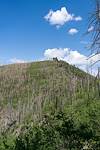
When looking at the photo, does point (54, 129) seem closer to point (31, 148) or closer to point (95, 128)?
point (31, 148)

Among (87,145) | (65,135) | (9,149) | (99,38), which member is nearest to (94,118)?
(65,135)

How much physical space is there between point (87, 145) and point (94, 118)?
5.57 meters

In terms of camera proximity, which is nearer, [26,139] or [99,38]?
[99,38]

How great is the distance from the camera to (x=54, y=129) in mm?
34094

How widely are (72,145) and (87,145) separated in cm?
206

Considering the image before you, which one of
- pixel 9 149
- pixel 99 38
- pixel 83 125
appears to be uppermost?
pixel 99 38

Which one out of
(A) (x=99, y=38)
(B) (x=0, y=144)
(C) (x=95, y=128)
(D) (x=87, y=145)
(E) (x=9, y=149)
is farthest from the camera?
(B) (x=0, y=144)

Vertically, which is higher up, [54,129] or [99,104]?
[99,104]

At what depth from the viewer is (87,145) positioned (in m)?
27.2

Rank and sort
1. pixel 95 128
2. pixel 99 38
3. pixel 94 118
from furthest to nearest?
1. pixel 94 118
2. pixel 95 128
3. pixel 99 38

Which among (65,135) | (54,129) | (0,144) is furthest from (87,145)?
(0,144)

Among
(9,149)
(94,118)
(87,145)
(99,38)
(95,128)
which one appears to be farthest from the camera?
(9,149)

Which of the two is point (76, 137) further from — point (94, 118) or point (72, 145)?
point (94, 118)

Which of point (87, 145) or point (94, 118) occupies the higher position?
point (94, 118)
